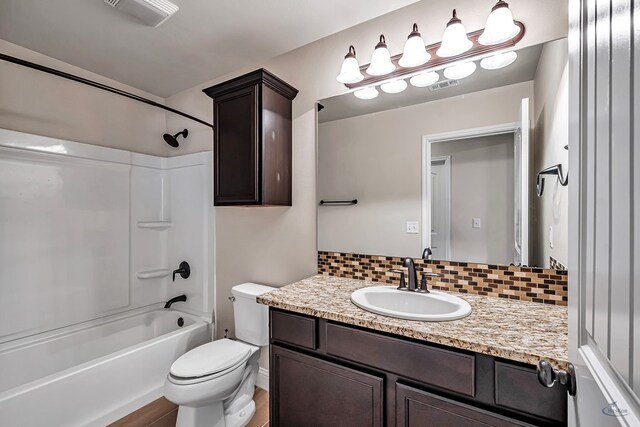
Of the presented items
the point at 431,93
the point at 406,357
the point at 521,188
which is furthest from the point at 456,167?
the point at 406,357

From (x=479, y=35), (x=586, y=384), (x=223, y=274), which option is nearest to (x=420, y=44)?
(x=479, y=35)

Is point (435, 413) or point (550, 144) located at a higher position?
point (550, 144)

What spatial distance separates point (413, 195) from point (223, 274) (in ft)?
5.35

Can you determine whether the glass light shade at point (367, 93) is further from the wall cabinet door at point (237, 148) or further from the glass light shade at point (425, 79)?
the wall cabinet door at point (237, 148)

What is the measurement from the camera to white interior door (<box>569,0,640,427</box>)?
410mm

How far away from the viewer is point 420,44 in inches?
58.1

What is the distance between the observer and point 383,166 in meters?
1.74

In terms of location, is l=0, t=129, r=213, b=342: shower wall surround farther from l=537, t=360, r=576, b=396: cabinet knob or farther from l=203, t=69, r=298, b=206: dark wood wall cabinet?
l=537, t=360, r=576, b=396: cabinet knob

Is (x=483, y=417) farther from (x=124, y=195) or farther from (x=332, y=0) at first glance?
(x=124, y=195)

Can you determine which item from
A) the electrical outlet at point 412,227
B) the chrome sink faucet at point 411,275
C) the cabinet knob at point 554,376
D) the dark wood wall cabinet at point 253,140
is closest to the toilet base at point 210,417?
the dark wood wall cabinet at point 253,140

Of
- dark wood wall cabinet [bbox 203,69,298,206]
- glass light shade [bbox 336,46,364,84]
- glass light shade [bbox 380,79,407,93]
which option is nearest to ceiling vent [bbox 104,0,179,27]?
dark wood wall cabinet [bbox 203,69,298,206]

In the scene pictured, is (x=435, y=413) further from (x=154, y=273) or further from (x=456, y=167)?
(x=154, y=273)

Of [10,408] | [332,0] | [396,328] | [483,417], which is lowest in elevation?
[10,408]

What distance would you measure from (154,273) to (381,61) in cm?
247
